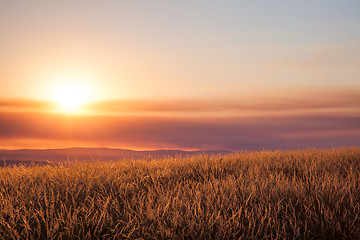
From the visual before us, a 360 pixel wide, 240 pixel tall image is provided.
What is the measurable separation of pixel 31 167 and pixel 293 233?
277 inches

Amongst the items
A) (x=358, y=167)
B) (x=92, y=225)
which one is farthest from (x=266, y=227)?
(x=358, y=167)

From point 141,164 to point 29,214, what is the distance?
4.11 metres

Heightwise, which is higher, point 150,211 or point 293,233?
point 150,211

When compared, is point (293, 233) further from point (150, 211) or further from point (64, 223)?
point (64, 223)

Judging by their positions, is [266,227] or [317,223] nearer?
[266,227]

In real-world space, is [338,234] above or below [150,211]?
below

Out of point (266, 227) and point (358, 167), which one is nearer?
point (266, 227)

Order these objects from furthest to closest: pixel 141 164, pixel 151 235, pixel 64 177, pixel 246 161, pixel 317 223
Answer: pixel 246 161 < pixel 141 164 < pixel 64 177 < pixel 317 223 < pixel 151 235

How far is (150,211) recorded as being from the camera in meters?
4.26

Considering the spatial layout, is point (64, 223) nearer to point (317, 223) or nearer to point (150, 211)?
point (150, 211)

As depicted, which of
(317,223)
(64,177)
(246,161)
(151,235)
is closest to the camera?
(151,235)

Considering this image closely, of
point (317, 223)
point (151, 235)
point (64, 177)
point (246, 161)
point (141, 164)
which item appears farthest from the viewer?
point (246, 161)

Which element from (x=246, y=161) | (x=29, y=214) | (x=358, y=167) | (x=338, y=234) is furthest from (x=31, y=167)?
(x=358, y=167)

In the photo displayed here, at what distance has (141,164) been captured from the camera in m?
8.42
